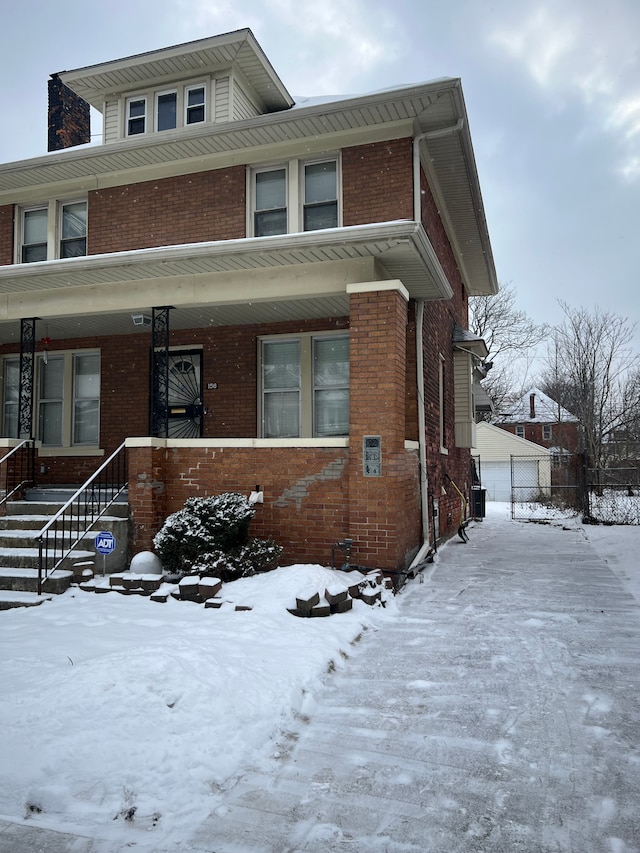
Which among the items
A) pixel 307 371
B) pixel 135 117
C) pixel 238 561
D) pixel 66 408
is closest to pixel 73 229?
pixel 135 117

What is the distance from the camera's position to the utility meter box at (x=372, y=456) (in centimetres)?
730

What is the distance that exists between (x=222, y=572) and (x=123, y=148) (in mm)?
6332

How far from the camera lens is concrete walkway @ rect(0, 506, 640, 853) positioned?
2646 mm

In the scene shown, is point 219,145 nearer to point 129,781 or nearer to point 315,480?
point 315,480

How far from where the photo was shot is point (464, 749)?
3.43 meters

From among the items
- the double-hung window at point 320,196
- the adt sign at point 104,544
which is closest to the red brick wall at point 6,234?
the double-hung window at point 320,196

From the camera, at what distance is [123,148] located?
9109 mm

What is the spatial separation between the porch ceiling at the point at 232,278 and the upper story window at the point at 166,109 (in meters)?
3.46

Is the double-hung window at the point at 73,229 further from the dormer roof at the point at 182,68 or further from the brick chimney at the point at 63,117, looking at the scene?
the brick chimney at the point at 63,117

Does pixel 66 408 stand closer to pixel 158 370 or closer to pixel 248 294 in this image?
pixel 158 370

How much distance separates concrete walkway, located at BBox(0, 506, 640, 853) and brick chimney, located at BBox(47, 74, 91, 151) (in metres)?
11.9

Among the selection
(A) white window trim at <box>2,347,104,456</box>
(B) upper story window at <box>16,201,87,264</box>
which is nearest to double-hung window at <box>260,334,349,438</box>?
(A) white window trim at <box>2,347,104,456</box>

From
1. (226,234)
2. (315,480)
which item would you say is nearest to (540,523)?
(315,480)

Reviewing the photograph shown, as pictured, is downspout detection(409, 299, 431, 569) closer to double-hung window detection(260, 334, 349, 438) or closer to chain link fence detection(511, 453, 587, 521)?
double-hung window detection(260, 334, 349, 438)
